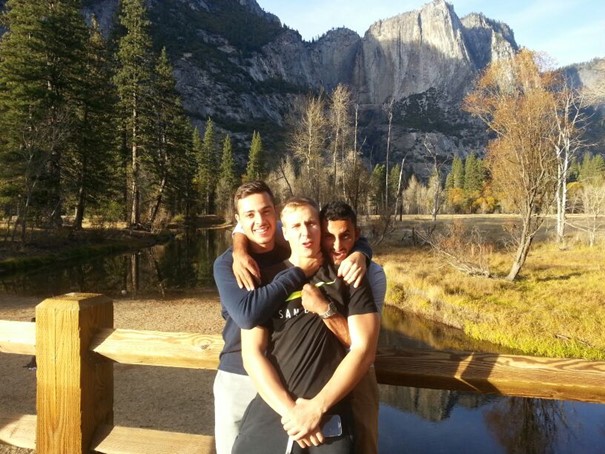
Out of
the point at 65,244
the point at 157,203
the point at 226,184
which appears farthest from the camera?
the point at 226,184

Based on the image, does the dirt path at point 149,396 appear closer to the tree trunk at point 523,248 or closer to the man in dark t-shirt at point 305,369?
the man in dark t-shirt at point 305,369

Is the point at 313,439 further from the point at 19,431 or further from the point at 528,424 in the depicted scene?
the point at 528,424

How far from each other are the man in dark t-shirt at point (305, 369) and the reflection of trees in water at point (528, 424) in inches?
244

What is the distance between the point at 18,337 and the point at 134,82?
127ft

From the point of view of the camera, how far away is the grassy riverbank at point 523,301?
10008mm

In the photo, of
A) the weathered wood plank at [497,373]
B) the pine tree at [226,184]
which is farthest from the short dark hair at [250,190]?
the pine tree at [226,184]

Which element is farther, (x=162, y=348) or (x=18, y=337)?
(x=18, y=337)

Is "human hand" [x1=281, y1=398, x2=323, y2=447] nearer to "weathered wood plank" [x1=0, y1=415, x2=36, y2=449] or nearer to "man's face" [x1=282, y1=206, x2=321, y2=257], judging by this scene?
"man's face" [x1=282, y1=206, x2=321, y2=257]

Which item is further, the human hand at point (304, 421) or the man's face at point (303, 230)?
the man's face at point (303, 230)

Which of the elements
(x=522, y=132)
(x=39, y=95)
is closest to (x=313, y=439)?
(x=522, y=132)

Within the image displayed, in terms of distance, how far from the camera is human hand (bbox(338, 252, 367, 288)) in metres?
1.67

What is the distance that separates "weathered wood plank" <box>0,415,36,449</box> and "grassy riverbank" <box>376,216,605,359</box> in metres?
9.64

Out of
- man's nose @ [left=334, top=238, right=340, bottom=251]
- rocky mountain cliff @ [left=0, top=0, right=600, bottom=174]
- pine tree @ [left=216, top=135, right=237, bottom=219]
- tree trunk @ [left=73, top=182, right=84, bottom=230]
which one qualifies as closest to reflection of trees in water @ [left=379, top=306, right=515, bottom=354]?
man's nose @ [left=334, top=238, right=340, bottom=251]

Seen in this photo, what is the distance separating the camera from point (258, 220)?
82.4 inches
